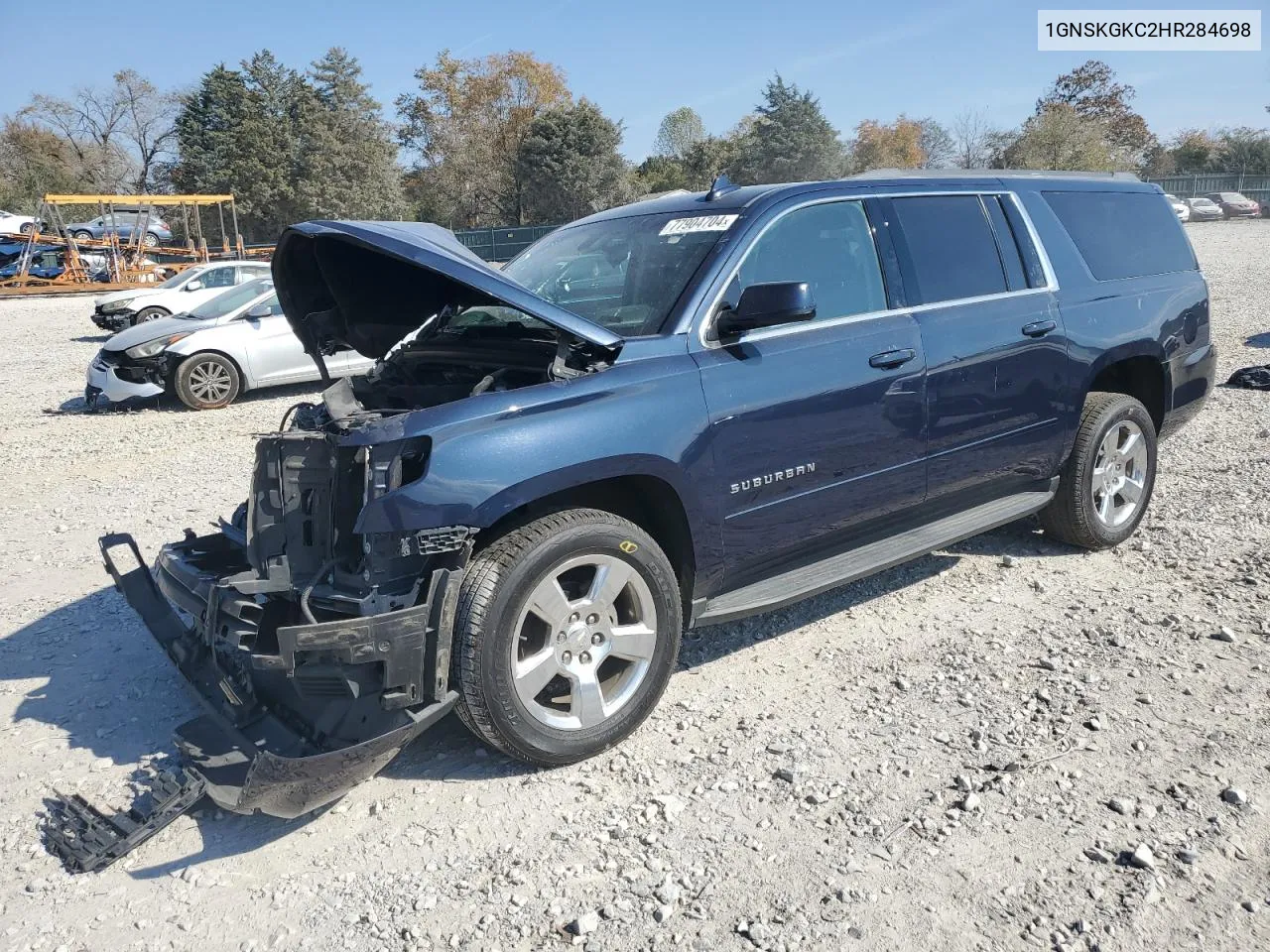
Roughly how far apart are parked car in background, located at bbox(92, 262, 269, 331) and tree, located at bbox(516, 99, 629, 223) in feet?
103

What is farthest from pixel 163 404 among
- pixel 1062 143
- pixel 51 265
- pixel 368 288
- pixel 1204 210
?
pixel 1062 143

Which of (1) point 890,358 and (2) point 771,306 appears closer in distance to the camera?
(2) point 771,306

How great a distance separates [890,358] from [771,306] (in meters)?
0.82

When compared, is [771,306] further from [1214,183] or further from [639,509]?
[1214,183]

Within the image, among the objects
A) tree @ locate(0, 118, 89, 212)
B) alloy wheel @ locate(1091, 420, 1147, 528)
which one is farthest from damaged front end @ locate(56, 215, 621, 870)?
tree @ locate(0, 118, 89, 212)

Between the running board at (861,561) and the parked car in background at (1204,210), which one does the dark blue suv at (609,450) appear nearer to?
the running board at (861,561)

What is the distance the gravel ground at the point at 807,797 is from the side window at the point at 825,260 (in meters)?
1.53

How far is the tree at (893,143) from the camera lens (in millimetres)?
73500

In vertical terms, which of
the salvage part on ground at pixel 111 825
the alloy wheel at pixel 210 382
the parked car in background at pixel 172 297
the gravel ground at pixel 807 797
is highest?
the parked car in background at pixel 172 297

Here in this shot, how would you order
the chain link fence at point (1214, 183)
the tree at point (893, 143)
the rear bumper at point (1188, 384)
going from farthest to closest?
the tree at point (893, 143), the chain link fence at point (1214, 183), the rear bumper at point (1188, 384)

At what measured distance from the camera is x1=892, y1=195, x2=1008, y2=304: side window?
170 inches

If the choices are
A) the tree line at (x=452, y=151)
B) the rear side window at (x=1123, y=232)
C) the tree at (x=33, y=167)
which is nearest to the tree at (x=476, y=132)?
the tree line at (x=452, y=151)

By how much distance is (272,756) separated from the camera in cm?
274

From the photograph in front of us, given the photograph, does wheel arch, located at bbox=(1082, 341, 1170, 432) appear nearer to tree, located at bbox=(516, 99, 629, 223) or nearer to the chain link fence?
tree, located at bbox=(516, 99, 629, 223)
